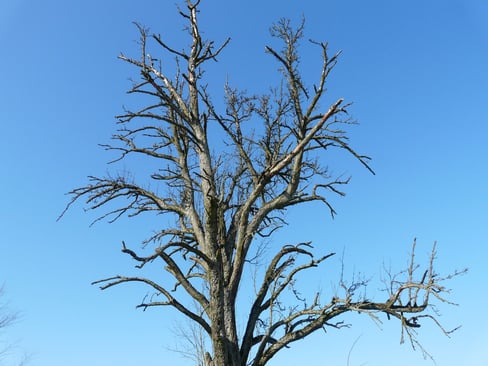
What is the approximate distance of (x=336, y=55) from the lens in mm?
7559

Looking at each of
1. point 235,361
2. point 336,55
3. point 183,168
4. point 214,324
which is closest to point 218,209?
point 183,168

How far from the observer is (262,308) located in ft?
27.2

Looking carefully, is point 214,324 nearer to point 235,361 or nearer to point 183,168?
point 235,361

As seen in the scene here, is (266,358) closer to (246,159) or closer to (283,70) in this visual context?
(246,159)

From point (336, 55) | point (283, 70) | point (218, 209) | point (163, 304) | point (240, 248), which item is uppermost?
point (283, 70)

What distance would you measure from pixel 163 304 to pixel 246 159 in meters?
2.88

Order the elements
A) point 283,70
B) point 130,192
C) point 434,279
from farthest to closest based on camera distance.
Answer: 1. point 130,192
2. point 283,70
3. point 434,279

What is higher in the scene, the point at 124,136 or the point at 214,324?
the point at 124,136

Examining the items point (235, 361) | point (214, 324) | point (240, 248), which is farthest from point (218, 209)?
point (235, 361)

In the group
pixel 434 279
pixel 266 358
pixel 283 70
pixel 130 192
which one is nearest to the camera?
pixel 434 279

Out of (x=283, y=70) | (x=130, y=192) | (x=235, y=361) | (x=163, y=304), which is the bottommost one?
(x=235, y=361)

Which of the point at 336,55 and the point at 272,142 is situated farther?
the point at 272,142

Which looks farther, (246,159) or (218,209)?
(246,159)

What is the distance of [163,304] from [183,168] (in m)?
2.51
